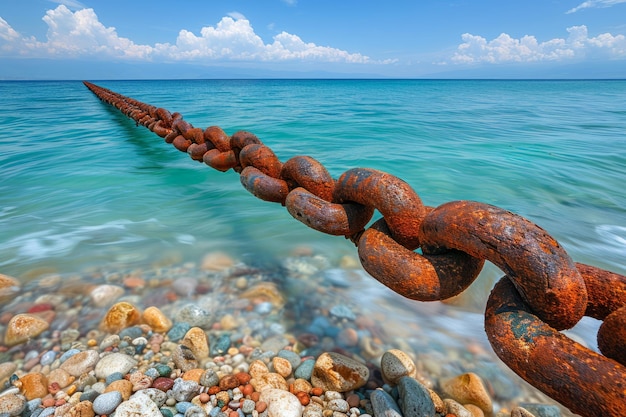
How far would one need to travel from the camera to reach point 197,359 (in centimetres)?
165

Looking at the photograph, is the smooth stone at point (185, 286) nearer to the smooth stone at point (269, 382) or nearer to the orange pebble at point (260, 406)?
the smooth stone at point (269, 382)

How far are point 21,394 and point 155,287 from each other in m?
0.92

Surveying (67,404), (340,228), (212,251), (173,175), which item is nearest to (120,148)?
(173,175)

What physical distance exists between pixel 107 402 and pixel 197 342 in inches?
17.5

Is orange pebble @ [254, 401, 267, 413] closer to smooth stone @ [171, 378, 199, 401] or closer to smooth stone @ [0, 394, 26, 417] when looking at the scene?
smooth stone @ [171, 378, 199, 401]

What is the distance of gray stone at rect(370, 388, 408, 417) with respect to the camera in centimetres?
137

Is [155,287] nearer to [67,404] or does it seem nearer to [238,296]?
[238,296]

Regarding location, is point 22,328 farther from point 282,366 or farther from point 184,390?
point 282,366

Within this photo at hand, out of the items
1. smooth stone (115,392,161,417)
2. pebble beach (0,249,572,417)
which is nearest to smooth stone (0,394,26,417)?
pebble beach (0,249,572,417)

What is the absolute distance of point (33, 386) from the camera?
145 centimetres

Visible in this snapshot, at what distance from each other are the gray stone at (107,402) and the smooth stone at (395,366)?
1151 millimetres

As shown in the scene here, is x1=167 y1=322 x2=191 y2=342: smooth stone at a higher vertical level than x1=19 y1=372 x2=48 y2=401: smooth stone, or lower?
lower

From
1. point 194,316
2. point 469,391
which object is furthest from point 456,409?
point 194,316

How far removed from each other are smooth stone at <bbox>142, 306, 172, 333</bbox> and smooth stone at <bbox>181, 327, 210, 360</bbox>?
174 mm
